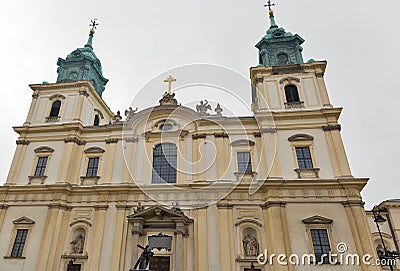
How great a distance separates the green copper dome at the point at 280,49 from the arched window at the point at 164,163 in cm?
997

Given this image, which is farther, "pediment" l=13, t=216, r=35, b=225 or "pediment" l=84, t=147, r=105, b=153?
"pediment" l=84, t=147, r=105, b=153

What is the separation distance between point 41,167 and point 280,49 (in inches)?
749

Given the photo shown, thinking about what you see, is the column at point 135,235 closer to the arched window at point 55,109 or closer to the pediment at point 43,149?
the pediment at point 43,149

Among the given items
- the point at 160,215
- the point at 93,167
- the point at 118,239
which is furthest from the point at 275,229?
the point at 93,167

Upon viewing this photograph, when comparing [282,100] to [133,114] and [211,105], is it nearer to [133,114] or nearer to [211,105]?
[211,105]

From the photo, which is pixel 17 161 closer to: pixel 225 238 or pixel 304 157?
pixel 225 238

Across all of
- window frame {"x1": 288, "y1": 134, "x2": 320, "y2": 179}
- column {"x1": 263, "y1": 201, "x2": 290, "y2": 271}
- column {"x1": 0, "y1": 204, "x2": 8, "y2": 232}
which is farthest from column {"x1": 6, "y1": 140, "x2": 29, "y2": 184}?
window frame {"x1": 288, "y1": 134, "x2": 320, "y2": 179}

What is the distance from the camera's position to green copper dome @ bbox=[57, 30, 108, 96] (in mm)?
24391

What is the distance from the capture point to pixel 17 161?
65.8 feet

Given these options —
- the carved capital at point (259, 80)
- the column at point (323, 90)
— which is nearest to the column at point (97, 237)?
the carved capital at point (259, 80)

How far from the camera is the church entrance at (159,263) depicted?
15922 millimetres

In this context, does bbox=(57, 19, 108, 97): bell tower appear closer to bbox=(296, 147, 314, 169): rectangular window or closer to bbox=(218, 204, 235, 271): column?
bbox=(218, 204, 235, 271): column

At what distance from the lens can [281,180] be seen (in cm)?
1675

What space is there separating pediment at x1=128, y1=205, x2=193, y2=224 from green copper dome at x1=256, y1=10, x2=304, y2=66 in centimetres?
1313
